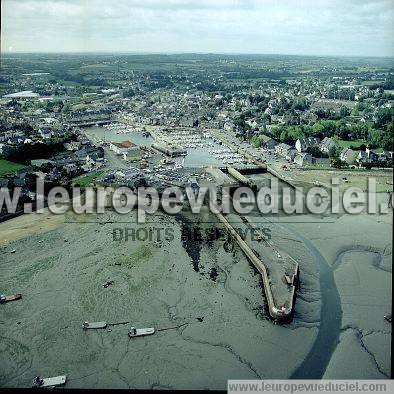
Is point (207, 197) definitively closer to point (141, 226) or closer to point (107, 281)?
point (141, 226)

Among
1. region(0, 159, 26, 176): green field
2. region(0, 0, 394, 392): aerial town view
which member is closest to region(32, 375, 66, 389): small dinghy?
region(0, 0, 394, 392): aerial town view

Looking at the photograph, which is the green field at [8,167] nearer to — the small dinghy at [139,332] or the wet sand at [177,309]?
the wet sand at [177,309]

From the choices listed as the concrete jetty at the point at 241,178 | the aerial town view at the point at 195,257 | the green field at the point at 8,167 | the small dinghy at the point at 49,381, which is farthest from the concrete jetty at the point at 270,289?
the green field at the point at 8,167

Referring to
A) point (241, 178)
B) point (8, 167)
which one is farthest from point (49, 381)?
point (8, 167)

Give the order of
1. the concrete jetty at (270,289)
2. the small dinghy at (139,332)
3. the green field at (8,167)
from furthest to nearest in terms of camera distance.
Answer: the green field at (8,167) < the concrete jetty at (270,289) < the small dinghy at (139,332)

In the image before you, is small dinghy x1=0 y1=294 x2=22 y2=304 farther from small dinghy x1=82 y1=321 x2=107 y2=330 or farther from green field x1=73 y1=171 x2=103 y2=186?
green field x1=73 y1=171 x2=103 y2=186

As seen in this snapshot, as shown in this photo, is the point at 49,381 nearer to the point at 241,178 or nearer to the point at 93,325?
the point at 93,325
